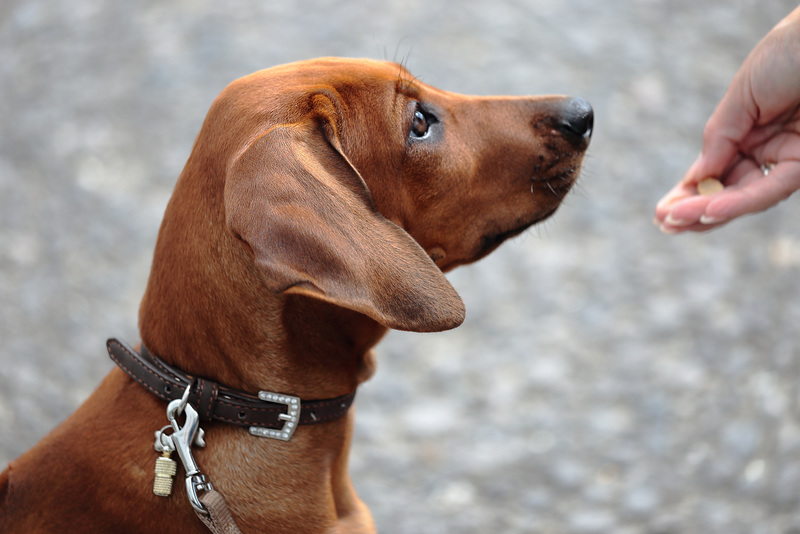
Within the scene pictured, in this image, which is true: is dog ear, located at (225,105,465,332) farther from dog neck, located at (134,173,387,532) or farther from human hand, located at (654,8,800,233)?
human hand, located at (654,8,800,233)

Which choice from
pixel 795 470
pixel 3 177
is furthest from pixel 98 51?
pixel 795 470

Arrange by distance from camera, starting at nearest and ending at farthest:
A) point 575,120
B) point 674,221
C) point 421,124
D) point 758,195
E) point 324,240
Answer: point 324,240, point 421,124, point 575,120, point 758,195, point 674,221

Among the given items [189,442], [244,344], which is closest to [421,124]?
[244,344]

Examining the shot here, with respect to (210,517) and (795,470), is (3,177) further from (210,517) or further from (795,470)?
(795,470)

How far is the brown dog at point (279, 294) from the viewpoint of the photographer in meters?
1.85

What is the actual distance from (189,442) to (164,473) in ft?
0.38

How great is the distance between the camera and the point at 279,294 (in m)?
2.03

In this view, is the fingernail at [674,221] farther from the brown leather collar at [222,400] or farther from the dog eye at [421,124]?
the brown leather collar at [222,400]

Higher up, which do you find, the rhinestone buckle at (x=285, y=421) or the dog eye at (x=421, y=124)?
the dog eye at (x=421, y=124)

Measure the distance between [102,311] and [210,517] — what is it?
10.3ft

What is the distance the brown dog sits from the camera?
185 centimetres

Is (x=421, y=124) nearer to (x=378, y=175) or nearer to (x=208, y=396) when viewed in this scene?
(x=378, y=175)

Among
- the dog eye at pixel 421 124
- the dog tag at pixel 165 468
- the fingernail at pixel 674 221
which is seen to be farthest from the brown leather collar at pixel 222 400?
the fingernail at pixel 674 221

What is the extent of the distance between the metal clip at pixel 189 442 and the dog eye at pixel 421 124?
1.01 metres
